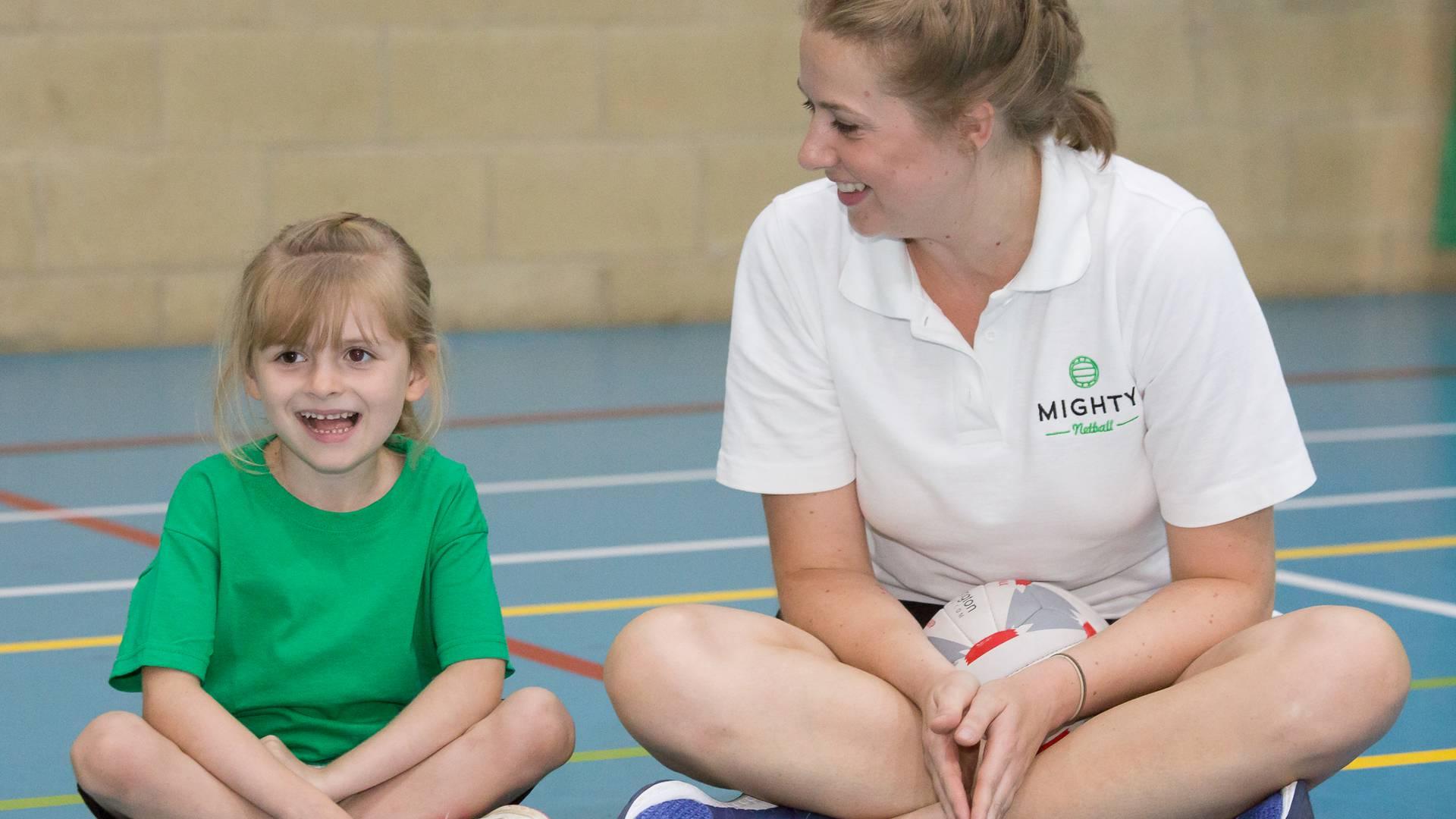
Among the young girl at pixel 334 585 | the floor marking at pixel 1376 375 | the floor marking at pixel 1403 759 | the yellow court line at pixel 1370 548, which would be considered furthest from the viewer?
the floor marking at pixel 1376 375

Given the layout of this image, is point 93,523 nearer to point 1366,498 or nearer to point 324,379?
point 324,379

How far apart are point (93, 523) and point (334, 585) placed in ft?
6.42

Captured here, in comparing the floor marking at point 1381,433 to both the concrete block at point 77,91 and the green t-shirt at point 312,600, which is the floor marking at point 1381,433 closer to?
the green t-shirt at point 312,600

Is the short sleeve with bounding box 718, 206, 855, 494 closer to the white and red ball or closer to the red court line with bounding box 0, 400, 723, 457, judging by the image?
the white and red ball

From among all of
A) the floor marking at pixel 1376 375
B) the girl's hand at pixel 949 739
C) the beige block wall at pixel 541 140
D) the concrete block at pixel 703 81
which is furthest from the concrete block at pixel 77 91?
the girl's hand at pixel 949 739

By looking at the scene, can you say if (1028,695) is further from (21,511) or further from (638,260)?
(638,260)

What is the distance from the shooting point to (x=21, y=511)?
384cm

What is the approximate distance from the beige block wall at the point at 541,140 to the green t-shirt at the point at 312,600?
4554mm

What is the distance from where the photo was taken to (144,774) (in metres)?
1.81

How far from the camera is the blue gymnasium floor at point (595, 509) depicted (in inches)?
93.4

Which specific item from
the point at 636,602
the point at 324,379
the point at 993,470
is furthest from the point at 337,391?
the point at 636,602

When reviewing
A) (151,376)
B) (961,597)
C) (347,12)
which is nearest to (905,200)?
(961,597)

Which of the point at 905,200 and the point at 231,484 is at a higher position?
the point at 905,200

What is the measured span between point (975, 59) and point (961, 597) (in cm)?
62
